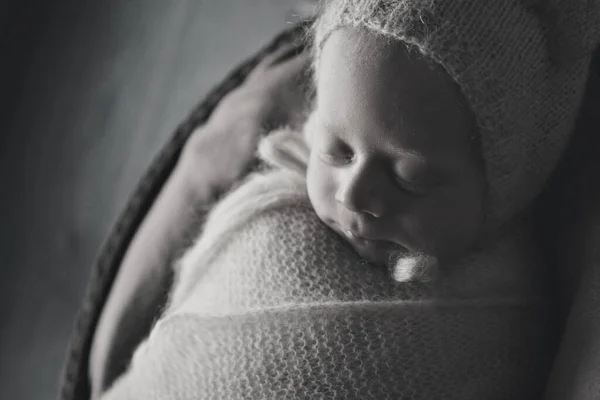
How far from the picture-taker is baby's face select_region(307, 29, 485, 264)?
579 mm

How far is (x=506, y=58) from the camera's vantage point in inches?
23.4

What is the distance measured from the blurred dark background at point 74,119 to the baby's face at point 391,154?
0.62 metres

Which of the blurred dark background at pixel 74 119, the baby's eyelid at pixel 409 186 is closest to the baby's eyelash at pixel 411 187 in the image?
the baby's eyelid at pixel 409 186

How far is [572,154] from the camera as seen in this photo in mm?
753

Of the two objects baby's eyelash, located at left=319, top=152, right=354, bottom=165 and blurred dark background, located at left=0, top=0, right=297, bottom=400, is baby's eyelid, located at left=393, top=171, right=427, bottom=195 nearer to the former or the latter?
baby's eyelash, located at left=319, top=152, right=354, bottom=165

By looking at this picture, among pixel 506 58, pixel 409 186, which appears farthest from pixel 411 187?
pixel 506 58

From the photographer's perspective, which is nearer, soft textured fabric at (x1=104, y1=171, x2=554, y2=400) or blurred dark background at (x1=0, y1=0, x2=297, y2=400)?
soft textured fabric at (x1=104, y1=171, x2=554, y2=400)

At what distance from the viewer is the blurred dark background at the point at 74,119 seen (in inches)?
45.3

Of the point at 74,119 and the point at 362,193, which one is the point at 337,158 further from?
the point at 74,119

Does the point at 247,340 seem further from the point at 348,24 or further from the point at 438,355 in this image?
the point at 348,24

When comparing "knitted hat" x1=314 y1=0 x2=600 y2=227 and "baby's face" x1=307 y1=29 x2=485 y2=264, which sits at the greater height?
"knitted hat" x1=314 y1=0 x2=600 y2=227

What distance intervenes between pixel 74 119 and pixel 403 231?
75 cm

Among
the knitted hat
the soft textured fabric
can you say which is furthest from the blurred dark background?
the knitted hat

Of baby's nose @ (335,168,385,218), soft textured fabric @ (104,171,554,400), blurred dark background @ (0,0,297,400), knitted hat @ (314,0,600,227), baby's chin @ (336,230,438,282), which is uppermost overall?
knitted hat @ (314,0,600,227)
